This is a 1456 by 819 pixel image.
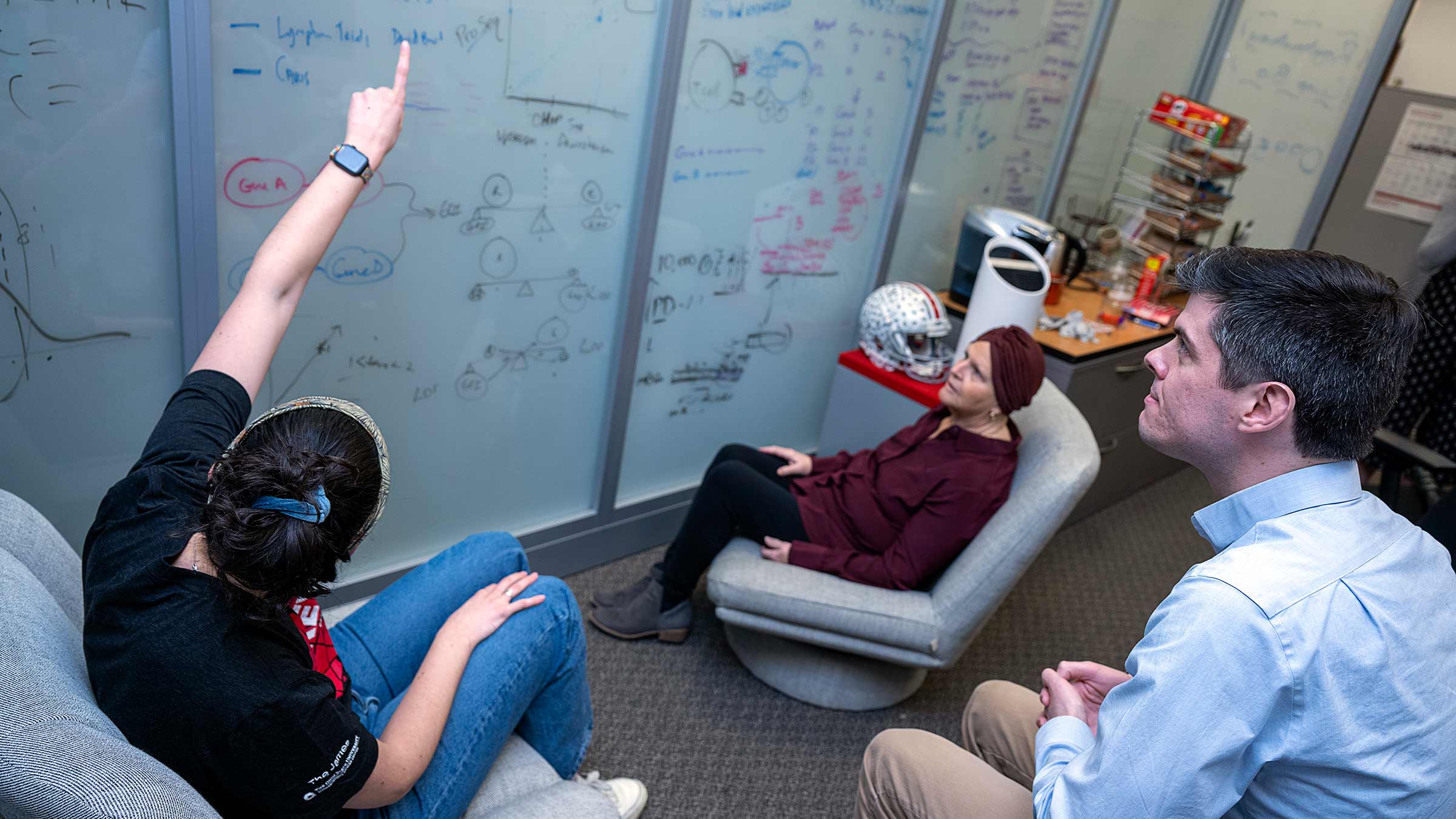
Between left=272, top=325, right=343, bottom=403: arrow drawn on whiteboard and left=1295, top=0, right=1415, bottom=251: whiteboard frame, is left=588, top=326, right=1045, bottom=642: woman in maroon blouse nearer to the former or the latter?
left=272, top=325, right=343, bottom=403: arrow drawn on whiteboard

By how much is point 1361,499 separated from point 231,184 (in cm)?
177

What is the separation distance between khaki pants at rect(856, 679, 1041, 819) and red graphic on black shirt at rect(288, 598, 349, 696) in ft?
2.61

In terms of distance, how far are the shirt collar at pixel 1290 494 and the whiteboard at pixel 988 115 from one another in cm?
204

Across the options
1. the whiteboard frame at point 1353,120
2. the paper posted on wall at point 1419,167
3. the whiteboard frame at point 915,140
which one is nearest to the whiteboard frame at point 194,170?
the whiteboard frame at point 915,140

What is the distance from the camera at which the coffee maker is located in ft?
9.46

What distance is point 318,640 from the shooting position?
4.15ft

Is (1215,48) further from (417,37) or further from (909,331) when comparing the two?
(417,37)

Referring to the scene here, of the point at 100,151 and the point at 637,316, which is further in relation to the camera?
the point at 637,316

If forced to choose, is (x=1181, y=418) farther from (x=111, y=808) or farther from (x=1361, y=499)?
(x=111, y=808)

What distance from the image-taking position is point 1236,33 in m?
3.89

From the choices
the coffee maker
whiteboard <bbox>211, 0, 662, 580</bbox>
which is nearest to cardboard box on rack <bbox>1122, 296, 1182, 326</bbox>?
the coffee maker

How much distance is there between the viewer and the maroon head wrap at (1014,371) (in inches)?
81.0

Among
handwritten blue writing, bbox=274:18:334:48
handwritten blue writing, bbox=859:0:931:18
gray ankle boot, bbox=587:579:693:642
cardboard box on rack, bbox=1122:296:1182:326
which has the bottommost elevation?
gray ankle boot, bbox=587:579:693:642

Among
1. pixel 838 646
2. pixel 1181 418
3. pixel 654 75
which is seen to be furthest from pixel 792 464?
pixel 1181 418
